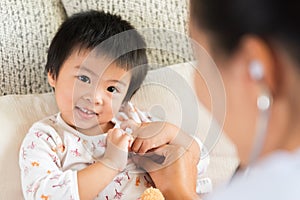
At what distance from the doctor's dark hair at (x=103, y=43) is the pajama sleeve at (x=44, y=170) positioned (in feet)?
0.52

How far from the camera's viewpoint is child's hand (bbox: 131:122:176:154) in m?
1.32

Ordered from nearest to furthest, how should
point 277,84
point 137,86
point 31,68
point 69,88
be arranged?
point 277,84 < point 69,88 < point 137,86 < point 31,68

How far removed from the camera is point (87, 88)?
128 centimetres

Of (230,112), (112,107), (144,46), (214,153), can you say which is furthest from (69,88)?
(230,112)

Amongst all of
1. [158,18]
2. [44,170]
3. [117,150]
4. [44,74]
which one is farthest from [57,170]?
[158,18]

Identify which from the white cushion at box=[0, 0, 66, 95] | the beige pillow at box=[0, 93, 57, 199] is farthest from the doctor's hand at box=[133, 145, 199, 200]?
the white cushion at box=[0, 0, 66, 95]

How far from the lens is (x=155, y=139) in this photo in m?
1.34

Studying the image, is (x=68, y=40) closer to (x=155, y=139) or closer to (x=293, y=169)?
(x=155, y=139)

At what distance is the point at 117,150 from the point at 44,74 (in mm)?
358

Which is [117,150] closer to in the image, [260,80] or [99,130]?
[99,130]

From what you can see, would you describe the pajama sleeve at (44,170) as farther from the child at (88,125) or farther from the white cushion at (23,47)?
the white cushion at (23,47)

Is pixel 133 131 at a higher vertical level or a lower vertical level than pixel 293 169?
lower

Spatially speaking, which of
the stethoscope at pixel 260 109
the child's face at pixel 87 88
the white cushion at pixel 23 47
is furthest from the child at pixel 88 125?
the stethoscope at pixel 260 109

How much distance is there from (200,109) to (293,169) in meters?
0.78
